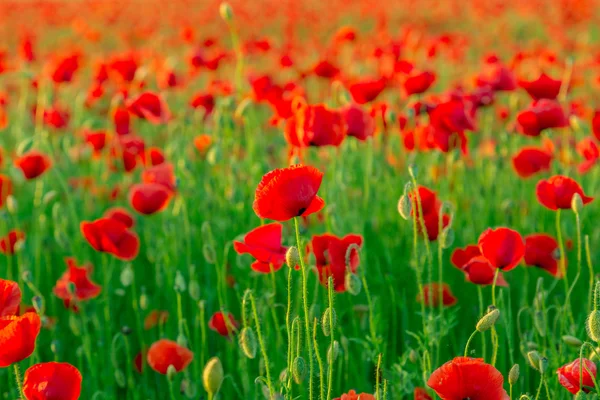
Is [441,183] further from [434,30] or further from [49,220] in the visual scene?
[434,30]

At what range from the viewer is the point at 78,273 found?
6.31ft

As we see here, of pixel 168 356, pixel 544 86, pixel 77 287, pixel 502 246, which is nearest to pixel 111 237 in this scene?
pixel 77 287

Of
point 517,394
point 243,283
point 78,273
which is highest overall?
point 78,273

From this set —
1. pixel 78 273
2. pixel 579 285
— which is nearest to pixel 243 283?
pixel 78 273

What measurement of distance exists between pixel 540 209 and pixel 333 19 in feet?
26.6

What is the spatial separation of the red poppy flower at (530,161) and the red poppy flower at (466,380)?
1.41 metres

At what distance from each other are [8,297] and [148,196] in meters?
0.79

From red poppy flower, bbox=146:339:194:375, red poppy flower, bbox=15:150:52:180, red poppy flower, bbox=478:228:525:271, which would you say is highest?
red poppy flower, bbox=15:150:52:180

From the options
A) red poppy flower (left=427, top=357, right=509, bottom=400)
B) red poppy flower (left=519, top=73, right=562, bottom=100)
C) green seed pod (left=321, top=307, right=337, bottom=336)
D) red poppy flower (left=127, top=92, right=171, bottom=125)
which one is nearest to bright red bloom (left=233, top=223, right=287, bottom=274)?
green seed pod (left=321, top=307, right=337, bottom=336)

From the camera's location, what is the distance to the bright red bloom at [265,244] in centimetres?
146

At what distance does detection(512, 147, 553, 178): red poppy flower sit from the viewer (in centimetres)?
245

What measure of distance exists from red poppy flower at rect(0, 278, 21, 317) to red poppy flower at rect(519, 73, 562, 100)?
5.99 ft

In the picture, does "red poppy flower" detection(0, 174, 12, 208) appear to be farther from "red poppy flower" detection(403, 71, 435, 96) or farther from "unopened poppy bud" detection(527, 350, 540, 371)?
"unopened poppy bud" detection(527, 350, 540, 371)

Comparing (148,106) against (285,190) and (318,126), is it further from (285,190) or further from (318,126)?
(285,190)
